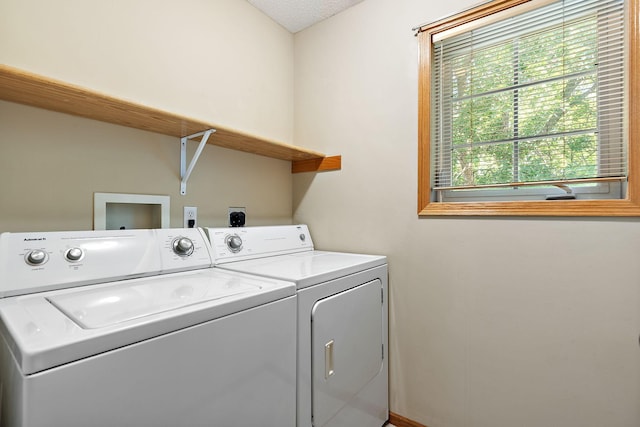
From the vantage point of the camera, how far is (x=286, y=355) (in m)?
1.08

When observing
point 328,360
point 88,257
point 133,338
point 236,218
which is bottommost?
point 328,360

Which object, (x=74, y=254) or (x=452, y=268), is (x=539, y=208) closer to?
(x=452, y=268)

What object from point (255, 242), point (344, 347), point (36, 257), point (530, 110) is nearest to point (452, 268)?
point (344, 347)

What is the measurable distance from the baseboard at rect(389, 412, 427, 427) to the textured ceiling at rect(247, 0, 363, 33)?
243 cm

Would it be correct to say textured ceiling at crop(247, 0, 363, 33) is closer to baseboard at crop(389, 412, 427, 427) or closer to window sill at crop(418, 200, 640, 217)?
window sill at crop(418, 200, 640, 217)

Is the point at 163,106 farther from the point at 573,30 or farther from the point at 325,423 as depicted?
the point at 573,30

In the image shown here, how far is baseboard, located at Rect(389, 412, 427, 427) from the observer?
171cm

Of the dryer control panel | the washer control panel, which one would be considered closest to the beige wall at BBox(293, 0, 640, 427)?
the dryer control panel

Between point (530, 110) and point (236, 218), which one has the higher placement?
point (530, 110)

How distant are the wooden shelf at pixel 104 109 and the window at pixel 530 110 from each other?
867 mm

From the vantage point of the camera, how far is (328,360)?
129 centimetres

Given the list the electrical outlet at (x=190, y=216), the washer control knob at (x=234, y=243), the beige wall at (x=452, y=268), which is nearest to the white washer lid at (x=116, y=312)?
the washer control knob at (x=234, y=243)

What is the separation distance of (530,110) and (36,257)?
6.70 feet

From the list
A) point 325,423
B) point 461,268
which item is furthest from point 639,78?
point 325,423
